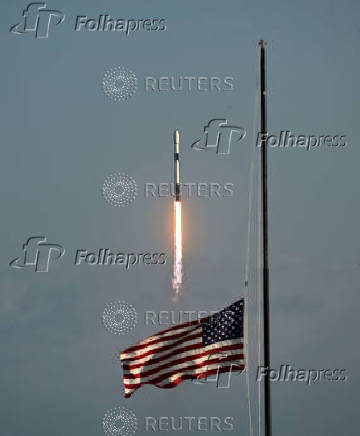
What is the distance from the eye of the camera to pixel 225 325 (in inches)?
2675

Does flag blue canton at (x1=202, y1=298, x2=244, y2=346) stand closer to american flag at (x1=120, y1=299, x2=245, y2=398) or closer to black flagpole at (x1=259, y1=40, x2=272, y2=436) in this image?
american flag at (x1=120, y1=299, x2=245, y2=398)

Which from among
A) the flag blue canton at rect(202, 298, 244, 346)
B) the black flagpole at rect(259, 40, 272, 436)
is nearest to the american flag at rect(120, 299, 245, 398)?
the flag blue canton at rect(202, 298, 244, 346)

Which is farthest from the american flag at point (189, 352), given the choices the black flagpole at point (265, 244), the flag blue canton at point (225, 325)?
the black flagpole at point (265, 244)

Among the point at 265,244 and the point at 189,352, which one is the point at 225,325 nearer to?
the point at 189,352

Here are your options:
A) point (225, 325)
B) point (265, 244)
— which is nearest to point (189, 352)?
point (225, 325)

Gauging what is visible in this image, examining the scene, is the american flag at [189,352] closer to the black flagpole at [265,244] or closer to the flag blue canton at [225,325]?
the flag blue canton at [225,325]

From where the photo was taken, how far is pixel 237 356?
67875 millimetres

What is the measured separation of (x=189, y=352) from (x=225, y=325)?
2.33 meters

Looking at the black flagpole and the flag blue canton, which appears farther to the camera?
the flag blue canton

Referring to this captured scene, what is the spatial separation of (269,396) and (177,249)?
913 inches

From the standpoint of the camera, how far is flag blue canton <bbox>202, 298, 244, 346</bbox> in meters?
67.8

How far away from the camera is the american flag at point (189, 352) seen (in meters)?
67.9

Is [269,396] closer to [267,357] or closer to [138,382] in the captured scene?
[267,357]

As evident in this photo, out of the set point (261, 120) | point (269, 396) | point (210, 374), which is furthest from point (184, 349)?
point (261, 120)
